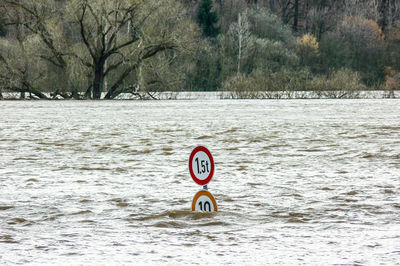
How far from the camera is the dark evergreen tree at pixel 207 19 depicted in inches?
3226

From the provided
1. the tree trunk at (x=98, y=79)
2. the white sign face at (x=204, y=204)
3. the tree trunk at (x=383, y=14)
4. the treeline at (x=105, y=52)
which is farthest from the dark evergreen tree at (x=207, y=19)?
the white sign face at (x=204, y=204)

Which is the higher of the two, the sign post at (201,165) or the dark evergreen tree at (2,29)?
the dark evergreen tree at (2,29)

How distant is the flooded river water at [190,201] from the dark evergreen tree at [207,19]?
67.5 metres

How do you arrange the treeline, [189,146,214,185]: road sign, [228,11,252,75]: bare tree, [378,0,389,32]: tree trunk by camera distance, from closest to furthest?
1. [189,146,214,185]: road sign
2. the treeline
3. [228,11,252,75]: bare tree
4. [378,0,389,32]: tree trunk

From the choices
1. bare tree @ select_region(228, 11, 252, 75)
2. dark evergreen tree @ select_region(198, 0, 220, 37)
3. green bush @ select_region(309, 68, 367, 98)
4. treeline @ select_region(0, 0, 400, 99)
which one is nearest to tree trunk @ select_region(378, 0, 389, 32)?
bare tree @ select_region(228, 11, 252, 75)

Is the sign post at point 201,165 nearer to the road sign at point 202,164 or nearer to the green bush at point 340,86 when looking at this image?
the road sign at point 202,164

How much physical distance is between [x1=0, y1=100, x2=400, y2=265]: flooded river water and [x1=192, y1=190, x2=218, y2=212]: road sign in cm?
10

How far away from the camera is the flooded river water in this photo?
17.7 ft

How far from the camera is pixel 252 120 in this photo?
937 inches

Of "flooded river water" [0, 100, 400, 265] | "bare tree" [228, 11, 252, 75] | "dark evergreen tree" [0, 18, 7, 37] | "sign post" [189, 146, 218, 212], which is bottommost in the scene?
"flooded river water" [0, 100, 400, 265]

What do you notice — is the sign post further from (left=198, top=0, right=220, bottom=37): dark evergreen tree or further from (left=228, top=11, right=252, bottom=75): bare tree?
(left=198, top=0, right=220, bottom=37): dark evergreen tree

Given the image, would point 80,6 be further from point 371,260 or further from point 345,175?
point 371,260

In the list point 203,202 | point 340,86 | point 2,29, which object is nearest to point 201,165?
point 203,202

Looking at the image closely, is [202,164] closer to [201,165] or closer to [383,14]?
[201,165]
